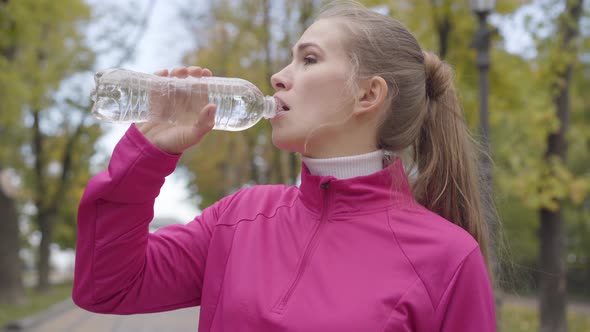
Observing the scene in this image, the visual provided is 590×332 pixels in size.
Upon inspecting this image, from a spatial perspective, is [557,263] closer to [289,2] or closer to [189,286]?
[289,2]

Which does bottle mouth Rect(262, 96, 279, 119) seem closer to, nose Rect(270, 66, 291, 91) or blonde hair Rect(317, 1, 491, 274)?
nose Rect(270, 66, 291, 91)

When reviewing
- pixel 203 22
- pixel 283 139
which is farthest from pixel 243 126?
pixel 203 22

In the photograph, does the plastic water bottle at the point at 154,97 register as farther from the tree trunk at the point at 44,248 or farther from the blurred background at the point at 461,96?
the tree trunk at the point at 44,248

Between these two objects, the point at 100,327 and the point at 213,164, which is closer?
the point at 100,327

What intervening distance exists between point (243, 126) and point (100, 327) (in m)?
10.4

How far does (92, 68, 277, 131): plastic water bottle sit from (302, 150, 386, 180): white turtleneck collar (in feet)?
0.77

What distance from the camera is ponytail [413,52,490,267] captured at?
255 centimetres

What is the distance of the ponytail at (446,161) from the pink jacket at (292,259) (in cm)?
22

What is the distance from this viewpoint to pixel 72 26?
1917 centimetres

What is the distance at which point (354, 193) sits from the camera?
229 cm

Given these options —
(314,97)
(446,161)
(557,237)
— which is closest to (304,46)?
(314,97)

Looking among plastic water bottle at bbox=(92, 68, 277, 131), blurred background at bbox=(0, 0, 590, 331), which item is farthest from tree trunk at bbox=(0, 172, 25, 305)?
plastic water bottle at bbox=(92, 68, 277, 131)

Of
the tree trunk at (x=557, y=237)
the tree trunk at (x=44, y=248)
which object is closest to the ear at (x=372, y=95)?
the tree trunk at (x=557, y=237)

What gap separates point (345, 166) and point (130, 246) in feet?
2.48
